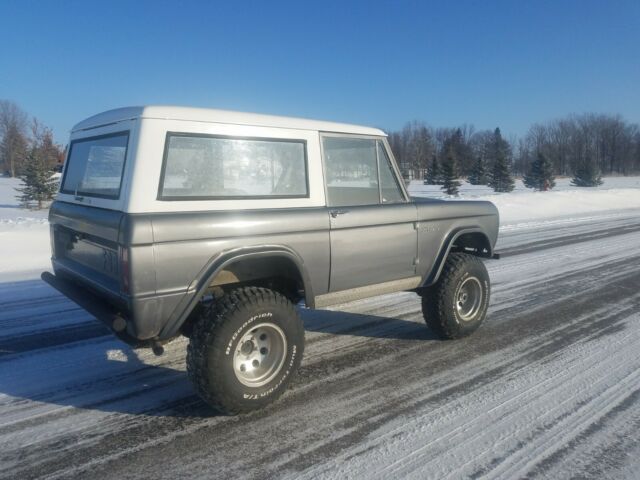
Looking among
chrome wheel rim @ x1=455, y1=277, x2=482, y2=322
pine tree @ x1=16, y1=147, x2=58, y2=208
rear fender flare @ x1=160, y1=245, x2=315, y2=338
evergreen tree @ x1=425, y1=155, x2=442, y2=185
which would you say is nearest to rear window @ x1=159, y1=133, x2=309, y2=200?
rear fender flare @ x1=160, y1=245, x2=315, y2=338

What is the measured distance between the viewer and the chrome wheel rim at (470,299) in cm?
514

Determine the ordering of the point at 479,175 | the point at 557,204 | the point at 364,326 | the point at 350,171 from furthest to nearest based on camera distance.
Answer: the point at 479,175
the point at 557,204
the point at 364,326
the point at 350,171

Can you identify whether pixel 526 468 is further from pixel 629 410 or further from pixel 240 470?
pixel 240 470

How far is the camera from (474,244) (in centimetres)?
551

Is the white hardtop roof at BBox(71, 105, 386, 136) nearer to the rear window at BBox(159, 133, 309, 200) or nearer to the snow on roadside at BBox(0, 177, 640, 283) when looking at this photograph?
the rear window at BBox(159, 133, 309, 200)

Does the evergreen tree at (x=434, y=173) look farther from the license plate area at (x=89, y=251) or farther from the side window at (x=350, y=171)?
the license plate area at (x=89, y=251)

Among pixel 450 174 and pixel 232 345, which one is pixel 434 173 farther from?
pixel 232 345

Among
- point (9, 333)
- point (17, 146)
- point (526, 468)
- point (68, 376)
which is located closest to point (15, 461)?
point (68, 376)

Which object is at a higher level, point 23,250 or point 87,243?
point 87,243

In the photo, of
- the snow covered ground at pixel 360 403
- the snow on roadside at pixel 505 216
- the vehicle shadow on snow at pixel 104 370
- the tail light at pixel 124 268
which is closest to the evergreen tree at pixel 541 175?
the snow on roadside at pixel 505 216

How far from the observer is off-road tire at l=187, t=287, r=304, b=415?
3277 millimetres

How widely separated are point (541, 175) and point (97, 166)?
51680mm

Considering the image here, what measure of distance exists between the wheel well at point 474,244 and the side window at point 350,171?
1402mm

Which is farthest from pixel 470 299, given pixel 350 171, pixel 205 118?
pixel 205 118
